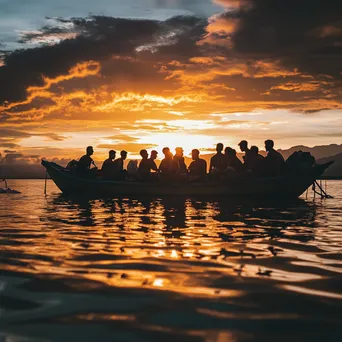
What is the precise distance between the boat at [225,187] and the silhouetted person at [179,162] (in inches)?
33.9

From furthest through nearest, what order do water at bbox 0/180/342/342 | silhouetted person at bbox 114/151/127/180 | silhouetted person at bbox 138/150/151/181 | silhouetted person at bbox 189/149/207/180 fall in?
silhouetted person at bbox 114/151/127/180, silhouetted person at bbox 138/150/151/181, silhouetted person at bbox 189/149/207/180, water at bbox 0/180/342/342

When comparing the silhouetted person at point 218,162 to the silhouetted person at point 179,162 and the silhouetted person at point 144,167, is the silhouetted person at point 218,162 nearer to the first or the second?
the silhouetted person at point 179,162

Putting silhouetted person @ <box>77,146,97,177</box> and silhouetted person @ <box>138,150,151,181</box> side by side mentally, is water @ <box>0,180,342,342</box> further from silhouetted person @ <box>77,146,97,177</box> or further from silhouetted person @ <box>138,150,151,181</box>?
silhouetted person @ <box>77,146,97,177</box>

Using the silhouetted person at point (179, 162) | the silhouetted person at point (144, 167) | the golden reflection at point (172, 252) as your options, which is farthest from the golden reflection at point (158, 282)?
the silhouetted person at point (144, 167)

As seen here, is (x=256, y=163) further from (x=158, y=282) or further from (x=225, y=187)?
(x=158, y=282)

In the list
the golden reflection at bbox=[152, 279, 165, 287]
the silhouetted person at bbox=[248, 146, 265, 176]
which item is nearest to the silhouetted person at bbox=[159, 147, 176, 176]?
the silhouetted person at bbox=[248, 146, 265, 176]

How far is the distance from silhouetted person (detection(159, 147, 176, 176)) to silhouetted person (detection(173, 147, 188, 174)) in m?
0.21

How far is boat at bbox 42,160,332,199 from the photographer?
21172 millimetres

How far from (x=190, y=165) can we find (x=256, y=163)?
3.20m

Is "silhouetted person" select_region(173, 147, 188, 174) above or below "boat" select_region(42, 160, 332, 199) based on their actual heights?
above

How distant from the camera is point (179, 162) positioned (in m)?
22.5

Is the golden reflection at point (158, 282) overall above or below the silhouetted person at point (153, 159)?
below

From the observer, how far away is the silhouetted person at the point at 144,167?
2258 cm

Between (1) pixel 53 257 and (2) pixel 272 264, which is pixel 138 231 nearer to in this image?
(1) pixel 53 257
